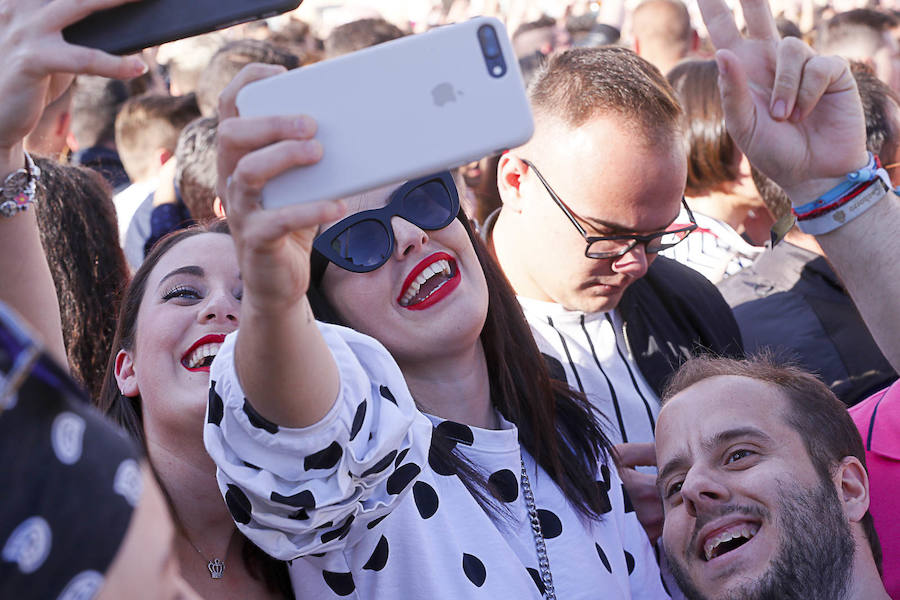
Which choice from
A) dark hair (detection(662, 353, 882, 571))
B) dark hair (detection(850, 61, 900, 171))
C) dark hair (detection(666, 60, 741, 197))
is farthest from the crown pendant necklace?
dark hair (detection(666, 60, 741, 197))

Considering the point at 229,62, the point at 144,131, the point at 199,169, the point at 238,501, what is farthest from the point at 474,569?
the point at 144,131

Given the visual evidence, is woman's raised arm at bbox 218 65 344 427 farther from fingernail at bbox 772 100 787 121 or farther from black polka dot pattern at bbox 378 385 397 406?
fingernail at bbox 772 100 787 121

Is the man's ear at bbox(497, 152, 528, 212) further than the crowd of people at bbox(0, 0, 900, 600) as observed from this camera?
Yes

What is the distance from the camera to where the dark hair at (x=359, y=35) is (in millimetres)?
5539

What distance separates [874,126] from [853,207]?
4.41ft

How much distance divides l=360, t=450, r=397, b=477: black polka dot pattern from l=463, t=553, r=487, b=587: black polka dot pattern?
0.32m

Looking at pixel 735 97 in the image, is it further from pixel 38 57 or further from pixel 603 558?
pixel 38 57

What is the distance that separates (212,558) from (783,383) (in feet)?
4.86

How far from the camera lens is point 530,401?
2.18 meters

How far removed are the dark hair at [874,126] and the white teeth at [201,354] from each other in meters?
2.22

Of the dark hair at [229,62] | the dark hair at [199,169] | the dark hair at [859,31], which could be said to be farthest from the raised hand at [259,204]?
the dark hair at [859,31]

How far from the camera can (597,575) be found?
1919 mm

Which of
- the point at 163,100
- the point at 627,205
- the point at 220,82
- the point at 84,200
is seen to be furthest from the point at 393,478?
the point at 163,100

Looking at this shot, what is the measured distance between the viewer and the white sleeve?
4.64 feet
